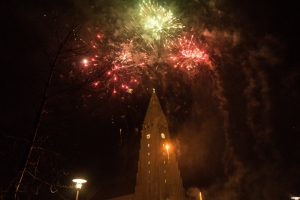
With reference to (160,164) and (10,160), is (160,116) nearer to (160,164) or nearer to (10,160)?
(160,164)

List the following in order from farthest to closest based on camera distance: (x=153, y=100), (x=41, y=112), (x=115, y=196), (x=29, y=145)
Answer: (x=115, y=196) → (x=153, y=100) → (x=41, y=112) → (x=29, y=145)

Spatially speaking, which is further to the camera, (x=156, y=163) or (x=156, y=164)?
(x=156, y=163)

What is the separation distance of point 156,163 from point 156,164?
0.26m

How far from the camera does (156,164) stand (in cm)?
6988

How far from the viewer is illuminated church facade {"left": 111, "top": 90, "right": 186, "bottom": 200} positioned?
67375 millimetres

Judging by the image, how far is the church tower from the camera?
6738 centimetres

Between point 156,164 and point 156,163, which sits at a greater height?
point 156,163

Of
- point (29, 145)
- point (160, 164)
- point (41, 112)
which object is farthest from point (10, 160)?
point (160, 164)

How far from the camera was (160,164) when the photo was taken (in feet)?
228

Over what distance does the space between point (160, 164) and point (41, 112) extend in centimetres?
6190

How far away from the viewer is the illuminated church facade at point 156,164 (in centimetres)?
6738

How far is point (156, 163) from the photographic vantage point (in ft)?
230

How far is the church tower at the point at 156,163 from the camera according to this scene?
67.4m

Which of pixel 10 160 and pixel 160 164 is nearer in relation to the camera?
pixel 10 160
